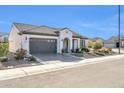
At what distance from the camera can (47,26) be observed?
26031mm

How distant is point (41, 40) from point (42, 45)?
72cm

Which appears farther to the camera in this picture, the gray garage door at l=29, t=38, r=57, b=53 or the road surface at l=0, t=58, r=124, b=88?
the gray garage door at l=29, t=38, r=57, b=53

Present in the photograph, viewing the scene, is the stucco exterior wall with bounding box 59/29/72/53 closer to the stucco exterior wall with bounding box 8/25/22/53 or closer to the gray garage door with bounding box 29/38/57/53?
the gray garage door with bounding box 29/38/57/53

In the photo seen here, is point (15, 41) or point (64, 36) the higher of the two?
A: point (64, 36)

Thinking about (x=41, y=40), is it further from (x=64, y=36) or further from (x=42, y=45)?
(x=64, y=36)

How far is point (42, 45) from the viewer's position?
21.3 metres

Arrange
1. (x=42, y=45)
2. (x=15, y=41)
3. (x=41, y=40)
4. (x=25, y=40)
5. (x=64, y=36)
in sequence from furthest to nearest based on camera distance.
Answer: (x=64, y=36), (x=15, y=41), (x=42, y=45), (x=41, y=40), (x=25, y=40)

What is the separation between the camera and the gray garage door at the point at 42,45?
20.3m

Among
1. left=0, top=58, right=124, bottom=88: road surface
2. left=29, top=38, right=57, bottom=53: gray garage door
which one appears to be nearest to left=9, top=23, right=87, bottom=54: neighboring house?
left=29, top=38, right=57, bottom=53: gray garage door

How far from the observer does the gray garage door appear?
20.3 m

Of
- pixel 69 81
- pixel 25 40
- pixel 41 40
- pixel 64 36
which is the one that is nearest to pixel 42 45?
pixel 41 40

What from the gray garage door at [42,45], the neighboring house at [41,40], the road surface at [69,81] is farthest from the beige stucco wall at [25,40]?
the road surface at [69,81]
